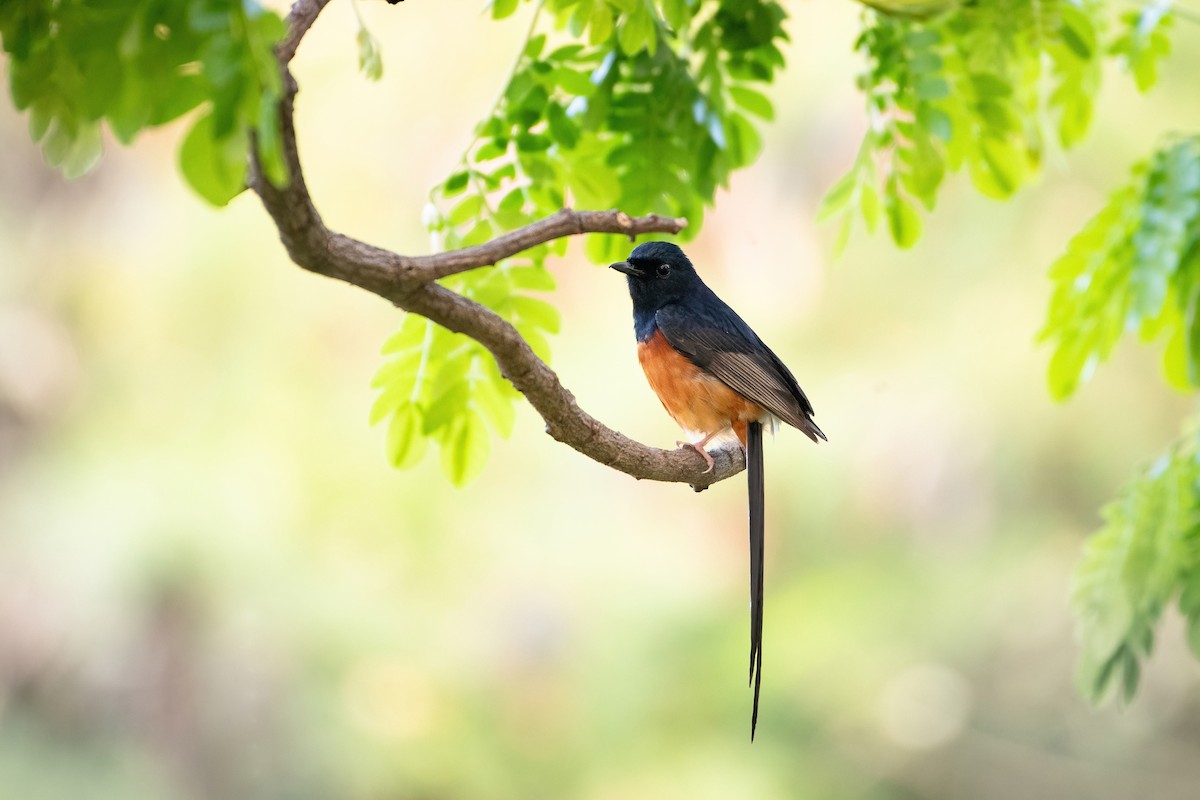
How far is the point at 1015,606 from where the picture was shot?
731 cm

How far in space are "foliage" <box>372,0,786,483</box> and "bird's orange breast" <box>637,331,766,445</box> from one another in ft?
1.40

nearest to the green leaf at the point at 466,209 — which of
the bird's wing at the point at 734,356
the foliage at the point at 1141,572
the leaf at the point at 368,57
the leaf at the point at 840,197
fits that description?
the leaf at the point at 368,57

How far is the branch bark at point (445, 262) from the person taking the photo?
5.31 ft

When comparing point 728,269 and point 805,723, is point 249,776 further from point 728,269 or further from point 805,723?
point 728,269

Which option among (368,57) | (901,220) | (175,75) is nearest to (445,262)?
(175,75)

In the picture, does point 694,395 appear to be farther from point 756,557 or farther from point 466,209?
point 466,209

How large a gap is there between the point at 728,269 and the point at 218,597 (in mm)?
3463

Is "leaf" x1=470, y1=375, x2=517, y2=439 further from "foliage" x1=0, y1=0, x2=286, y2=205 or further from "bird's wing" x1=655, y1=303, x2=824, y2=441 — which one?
"foliage" x1=0, y1=0, x2=286, y2=205

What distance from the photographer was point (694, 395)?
3348 millimetres

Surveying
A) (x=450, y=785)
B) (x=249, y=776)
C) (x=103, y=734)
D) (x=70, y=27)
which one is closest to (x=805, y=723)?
(x=450, y=785)

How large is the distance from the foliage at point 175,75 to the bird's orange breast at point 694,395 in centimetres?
202

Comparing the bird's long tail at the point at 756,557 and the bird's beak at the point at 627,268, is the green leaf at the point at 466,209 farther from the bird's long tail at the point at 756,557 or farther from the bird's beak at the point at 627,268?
the bird's long tail at the point at 756,557

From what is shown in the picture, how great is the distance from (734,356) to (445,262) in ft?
4.97

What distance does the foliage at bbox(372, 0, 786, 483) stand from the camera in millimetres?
2859
